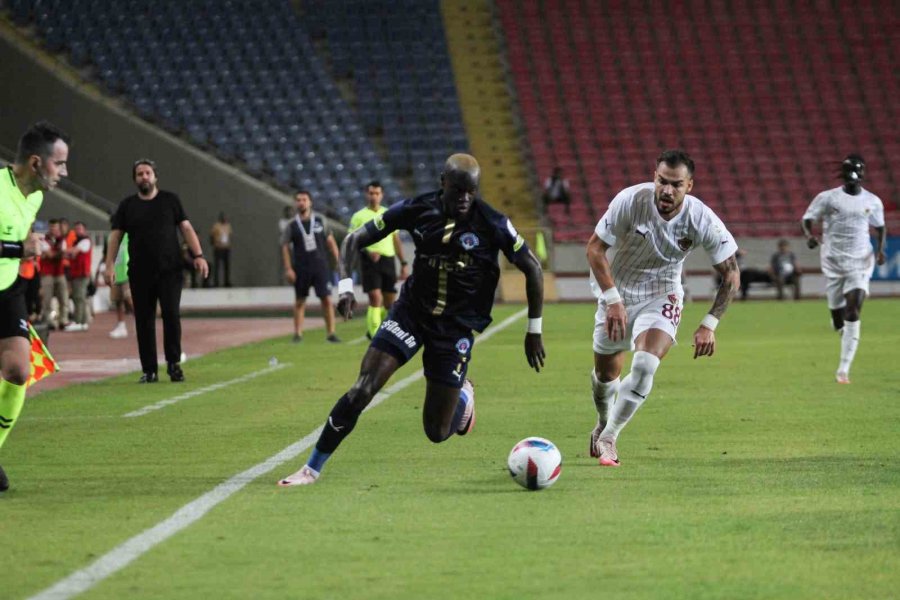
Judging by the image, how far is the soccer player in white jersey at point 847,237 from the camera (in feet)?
56.4

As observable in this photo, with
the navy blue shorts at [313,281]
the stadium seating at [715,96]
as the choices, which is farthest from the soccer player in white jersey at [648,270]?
the stadium seating at [715,96]

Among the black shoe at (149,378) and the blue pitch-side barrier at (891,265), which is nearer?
the black shoe at (149,378)

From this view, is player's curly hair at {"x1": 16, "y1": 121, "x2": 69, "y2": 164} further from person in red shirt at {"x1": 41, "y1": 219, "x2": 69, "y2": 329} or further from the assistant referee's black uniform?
person in red shirt at {"x1": 41, "y1": 219, "x2": 69, "y2": 329}

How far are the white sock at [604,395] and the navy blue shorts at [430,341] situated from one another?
1398 mm

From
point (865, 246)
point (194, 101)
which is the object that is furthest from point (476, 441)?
point (194, 101)

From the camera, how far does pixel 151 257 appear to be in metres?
16.7

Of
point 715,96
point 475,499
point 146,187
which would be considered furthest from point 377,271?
point 715,96

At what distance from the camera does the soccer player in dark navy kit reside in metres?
8.95

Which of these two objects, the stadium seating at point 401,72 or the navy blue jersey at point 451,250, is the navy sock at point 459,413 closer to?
the navy blue jersey at point 451,250

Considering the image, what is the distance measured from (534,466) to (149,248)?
8773mm

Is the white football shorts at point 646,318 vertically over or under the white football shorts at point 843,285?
over

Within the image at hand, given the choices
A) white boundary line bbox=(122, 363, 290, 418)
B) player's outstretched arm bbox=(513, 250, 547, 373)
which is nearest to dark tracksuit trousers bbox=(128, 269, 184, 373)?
white boundary line bbox=(122, 363, 290, 418)

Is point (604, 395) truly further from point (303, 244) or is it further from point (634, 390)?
point (303, 244)

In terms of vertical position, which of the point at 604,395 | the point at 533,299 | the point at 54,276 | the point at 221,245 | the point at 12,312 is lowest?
the point at 221,245
